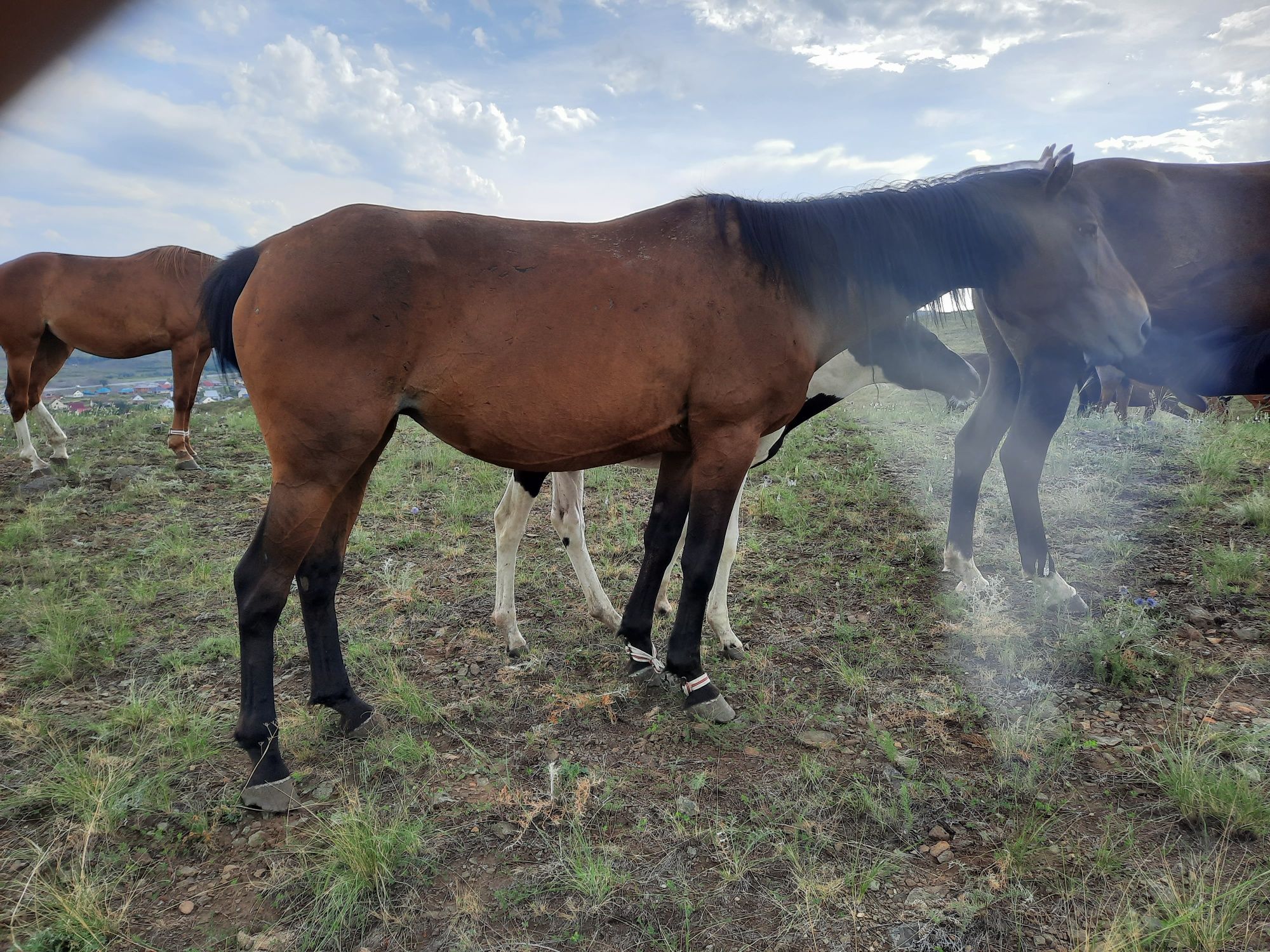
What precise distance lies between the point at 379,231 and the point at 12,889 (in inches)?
102

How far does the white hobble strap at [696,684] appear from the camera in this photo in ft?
11.1

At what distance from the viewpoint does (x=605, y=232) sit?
323 centimetres

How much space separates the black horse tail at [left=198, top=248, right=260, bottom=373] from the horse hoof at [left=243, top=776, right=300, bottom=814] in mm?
1765

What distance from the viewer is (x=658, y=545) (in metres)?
3.73

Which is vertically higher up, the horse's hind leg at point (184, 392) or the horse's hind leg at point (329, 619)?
the horse's hind leg at point (184, 392)

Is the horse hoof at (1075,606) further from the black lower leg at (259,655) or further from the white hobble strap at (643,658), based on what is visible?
the black lower leg at (259,655)

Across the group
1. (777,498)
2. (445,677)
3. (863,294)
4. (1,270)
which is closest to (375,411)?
(445,677)

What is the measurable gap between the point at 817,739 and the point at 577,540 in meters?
1.92

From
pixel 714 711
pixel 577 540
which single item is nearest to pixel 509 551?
pixel 577 540

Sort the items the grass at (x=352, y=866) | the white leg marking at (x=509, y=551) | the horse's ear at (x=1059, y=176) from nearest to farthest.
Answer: the grass at (x=352, y=866) < the horse's ear at (x=1059, y=176) < the white leg marking at (x=509, y=551)

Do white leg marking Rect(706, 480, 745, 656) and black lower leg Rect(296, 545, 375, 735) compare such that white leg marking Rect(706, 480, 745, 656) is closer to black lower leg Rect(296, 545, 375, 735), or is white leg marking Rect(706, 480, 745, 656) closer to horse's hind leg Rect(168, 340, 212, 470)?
black lower leg Rect(296, 545, 375, 735)

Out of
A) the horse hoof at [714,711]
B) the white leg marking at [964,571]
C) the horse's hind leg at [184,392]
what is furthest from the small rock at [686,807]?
the horse's hind leg at [184,392]

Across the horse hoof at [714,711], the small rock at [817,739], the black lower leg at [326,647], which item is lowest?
the small rock at [817,739]

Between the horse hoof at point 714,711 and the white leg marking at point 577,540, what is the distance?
117 centimetres
